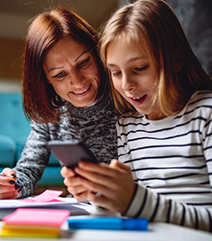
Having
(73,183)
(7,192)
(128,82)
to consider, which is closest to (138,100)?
(128,82)

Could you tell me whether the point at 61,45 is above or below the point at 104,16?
below

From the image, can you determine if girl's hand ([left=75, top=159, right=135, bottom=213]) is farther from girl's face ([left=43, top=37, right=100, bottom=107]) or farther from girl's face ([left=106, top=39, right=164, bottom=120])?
girl's face ([left=43, top=37, right=100, bottom=107])

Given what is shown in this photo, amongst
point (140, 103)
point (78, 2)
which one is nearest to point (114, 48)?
point (140, 103)

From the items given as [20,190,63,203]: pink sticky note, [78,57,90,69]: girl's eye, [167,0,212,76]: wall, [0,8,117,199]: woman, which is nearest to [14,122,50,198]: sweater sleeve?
[0,8,117,199]: woman

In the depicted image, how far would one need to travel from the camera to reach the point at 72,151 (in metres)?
0.53

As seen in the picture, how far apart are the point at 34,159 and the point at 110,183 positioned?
2.38 feet

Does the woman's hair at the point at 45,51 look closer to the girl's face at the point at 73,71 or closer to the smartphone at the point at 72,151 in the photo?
the girl's face at the point at 73,71

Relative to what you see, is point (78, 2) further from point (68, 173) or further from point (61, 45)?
point (68, 173)

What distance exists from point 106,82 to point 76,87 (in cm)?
14

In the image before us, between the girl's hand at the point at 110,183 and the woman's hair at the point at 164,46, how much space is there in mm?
303

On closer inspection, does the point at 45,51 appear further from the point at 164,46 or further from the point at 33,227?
the point at 33,227

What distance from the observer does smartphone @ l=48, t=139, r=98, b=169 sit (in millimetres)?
511

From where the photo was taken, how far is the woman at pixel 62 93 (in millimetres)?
1021

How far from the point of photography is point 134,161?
2.96 ft
